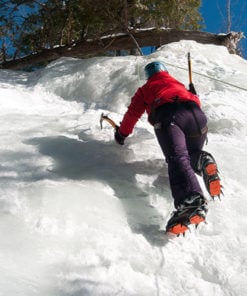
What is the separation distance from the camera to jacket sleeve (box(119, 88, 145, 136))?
384 cm

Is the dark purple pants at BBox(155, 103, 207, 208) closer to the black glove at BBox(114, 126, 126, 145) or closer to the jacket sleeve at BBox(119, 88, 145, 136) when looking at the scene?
the jacket sleeve at BBox(119, 88, 145, 136)

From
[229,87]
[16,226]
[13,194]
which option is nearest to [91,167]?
[13,194]

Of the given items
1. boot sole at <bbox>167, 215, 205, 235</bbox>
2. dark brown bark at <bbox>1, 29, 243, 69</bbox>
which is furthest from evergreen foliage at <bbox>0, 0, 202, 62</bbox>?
boot sole at <bbox>167, 215, 205, 235</bbox>

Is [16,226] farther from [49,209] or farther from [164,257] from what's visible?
[164,257]

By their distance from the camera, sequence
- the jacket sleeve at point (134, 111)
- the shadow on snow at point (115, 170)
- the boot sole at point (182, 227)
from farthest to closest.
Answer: the jacket sleeve at point (134, 111), the shadow on snow at point (115, 170), the boot sole at point (182, 227)

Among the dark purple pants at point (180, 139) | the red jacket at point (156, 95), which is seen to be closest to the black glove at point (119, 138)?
the red jacket at point (156, 95)

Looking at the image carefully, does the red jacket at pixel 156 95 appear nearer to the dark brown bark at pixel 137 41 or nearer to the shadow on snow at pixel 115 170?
the shadow on snow at pixel 115 170

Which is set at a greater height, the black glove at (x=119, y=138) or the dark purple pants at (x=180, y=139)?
the dark purple pants at (x=180, y=139)

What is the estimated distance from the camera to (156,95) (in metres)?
3.52

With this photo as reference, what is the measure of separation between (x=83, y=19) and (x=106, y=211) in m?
5.82

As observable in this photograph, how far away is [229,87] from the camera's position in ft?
18.8

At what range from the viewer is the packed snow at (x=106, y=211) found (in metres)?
2.28

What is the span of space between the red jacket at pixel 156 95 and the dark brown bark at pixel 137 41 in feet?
15.3

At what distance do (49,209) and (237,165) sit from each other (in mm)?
1969
